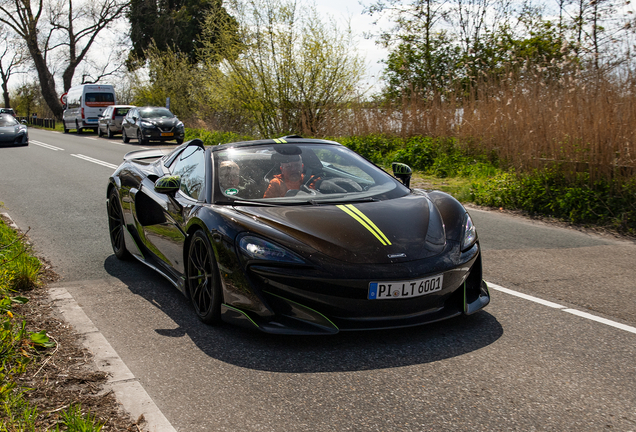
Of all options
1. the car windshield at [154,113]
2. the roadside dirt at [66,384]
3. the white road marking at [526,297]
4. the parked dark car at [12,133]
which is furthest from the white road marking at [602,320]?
the parked dark car at [12,133]

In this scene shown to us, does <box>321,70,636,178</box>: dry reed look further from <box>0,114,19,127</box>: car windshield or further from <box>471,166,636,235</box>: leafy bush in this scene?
<box>0,114,19,127</box>: car windshield

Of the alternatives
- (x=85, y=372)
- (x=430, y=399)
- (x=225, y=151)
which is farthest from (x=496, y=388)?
(x=225, y=151)

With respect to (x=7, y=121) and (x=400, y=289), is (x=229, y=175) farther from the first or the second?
(x=7, y=121)

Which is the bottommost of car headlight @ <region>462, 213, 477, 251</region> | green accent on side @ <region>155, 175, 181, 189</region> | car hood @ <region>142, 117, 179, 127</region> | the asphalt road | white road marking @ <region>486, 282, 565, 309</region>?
white road marking @ <region>486, 282, 565, 309</region>

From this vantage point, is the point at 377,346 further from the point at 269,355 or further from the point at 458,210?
the point at 458,210

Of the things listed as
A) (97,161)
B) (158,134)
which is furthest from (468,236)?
(158,134)

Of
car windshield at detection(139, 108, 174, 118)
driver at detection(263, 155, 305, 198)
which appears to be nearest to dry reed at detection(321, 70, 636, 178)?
driver at detection(263, 155, 305, 198)

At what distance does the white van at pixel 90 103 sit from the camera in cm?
3997

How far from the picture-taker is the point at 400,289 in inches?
149

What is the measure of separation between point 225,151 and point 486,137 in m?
8.62

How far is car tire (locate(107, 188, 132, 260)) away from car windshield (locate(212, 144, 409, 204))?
1.78m

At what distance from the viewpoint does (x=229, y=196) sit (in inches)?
184

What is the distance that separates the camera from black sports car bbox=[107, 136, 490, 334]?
3.80 m

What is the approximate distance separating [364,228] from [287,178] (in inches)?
44.2
